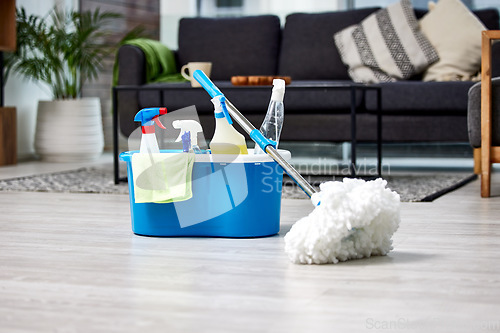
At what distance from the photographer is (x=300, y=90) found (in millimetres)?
3520

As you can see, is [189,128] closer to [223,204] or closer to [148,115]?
[148,115]

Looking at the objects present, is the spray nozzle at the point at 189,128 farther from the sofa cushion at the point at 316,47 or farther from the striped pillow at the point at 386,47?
the sofa cushion at the point at 316,47

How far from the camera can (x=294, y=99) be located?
369cm

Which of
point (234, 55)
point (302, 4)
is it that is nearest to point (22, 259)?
point (234, 55)

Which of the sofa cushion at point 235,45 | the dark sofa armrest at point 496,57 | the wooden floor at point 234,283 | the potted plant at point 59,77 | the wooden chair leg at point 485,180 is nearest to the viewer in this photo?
the wooden floor at point 234,283

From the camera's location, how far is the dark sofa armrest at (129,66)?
399 cm

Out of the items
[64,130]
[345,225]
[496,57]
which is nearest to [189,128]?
[345,225]

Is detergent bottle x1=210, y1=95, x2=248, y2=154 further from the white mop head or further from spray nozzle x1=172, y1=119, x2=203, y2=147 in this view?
the white mop head

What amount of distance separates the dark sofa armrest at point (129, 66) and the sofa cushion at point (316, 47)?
909 millimetres

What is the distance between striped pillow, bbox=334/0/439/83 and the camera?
3941mm

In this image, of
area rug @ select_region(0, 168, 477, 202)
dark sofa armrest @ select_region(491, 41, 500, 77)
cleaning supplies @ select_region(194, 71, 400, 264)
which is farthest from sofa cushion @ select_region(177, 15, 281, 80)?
cleaning supplies @ select_region(194, 71, 400, 264)

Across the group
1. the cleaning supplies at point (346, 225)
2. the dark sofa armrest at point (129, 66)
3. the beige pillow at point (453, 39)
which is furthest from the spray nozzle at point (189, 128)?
the beige pillow at point (453, 39)

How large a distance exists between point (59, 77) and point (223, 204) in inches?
126

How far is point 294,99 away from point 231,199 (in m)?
1.93
